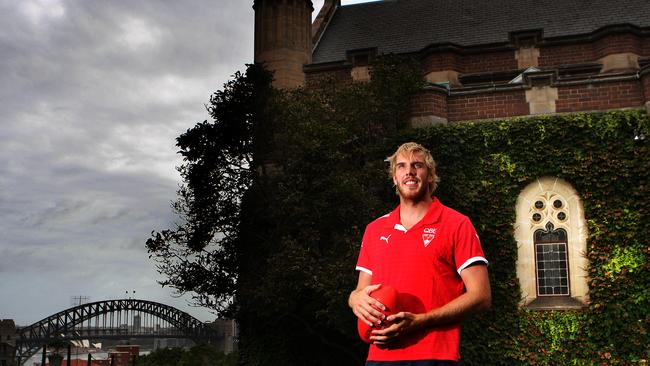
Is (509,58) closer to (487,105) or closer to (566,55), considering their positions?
(566,55)

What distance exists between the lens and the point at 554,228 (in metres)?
17.0

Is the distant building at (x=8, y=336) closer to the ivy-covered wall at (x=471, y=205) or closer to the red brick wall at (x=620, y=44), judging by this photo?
the ivy-covered wall at (x=471, y=205)

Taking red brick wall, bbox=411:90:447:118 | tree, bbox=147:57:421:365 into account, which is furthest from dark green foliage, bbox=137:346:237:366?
red brick wall, bbox=411:90:447:118

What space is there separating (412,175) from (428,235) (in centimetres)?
35

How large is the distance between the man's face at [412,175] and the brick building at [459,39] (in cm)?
1513

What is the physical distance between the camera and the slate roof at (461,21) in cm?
2758

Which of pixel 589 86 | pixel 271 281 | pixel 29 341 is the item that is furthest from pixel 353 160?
pixel 29 341

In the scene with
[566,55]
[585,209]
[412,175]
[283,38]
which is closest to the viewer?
[412,175]

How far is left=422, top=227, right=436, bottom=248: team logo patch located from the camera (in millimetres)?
3605

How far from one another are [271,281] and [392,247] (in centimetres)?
1234

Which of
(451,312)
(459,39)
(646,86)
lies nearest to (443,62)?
(459,39)

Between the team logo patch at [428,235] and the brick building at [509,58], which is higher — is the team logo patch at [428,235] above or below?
below

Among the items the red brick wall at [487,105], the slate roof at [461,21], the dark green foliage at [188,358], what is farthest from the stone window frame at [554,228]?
the dark green foliage at [188,358]

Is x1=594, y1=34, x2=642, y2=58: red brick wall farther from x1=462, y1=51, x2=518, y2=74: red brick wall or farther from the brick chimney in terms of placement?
the brick chimney
